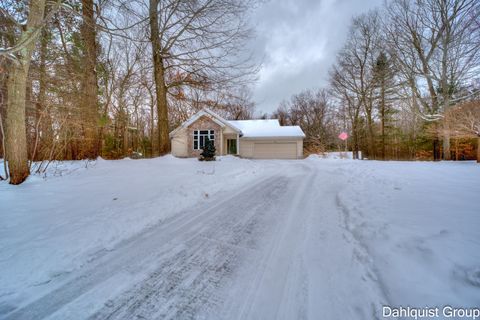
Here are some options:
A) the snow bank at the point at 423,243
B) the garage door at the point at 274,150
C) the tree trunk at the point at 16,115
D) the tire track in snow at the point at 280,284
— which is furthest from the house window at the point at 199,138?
the tire track in snow at the point at 280,284

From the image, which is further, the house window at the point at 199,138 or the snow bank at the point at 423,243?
the house window at the point at 199,138

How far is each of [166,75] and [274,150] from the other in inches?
540

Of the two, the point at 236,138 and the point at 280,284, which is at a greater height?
the point at 236,138

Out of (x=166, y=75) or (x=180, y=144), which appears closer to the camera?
(x=166, y=75)

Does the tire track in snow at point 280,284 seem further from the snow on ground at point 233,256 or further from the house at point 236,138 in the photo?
the house at point 236,138

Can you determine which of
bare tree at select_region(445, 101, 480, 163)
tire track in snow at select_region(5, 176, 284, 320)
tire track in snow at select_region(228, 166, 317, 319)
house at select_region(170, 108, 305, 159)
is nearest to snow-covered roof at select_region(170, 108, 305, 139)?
house at select_region(170, 108, 305, 159)

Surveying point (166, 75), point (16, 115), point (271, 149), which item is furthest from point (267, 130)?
point (16, 115)

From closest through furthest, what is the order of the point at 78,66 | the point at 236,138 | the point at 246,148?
the point at 78,66 < the point at 236,138 < the point at 246,148

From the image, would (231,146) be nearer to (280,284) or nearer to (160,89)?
(160,89)

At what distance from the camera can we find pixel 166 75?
11273 mm

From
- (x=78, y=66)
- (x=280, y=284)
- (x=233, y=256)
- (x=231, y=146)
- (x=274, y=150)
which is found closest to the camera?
(x=280, y=284)

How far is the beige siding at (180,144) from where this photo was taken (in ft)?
62.6

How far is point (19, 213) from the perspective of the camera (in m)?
3.14

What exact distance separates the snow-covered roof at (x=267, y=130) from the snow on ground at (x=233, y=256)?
16750mm
